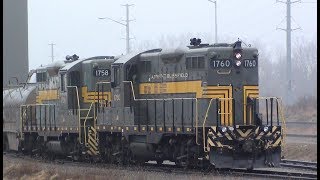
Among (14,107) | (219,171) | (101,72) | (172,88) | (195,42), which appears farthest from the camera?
(14,107)

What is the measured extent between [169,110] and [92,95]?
4.38 metres

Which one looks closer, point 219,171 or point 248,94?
point 219,171

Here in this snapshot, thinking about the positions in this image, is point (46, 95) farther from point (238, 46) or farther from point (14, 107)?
point (238, 46)

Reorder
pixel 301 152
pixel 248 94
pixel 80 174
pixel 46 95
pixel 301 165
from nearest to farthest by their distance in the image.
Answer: pixel 80 174, pixel 248 94, pixel 301 165, pixel 46 95, pixel 301 152

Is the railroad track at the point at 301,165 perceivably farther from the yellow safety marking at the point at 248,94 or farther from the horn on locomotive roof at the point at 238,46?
the horn on locomotive roof at the point at 238,46

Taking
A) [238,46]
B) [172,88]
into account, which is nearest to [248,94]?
[238,46]

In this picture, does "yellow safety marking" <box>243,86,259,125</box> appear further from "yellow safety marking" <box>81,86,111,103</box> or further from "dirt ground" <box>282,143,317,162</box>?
"dirt ground" <box>282,143,317,162</box>

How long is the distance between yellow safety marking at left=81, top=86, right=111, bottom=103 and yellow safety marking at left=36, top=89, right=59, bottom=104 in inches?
48.5

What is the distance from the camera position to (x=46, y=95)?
23.8m

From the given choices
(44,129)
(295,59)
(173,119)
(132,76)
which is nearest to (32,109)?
(44,129)

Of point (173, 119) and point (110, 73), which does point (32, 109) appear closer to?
point (110, 73)

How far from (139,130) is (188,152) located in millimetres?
2191

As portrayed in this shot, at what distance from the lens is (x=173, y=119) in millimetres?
17859

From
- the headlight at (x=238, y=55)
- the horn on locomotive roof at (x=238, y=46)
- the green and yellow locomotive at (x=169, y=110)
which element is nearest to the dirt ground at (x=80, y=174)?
the green and yellow locomotive at (x=169, y=110)
